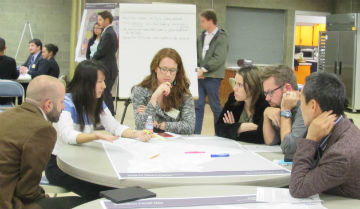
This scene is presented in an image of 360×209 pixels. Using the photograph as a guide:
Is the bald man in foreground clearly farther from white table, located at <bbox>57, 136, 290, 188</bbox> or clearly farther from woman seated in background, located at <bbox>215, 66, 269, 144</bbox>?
woman seated in background, located at <bbox>215, 66, 269, 144</bbox>

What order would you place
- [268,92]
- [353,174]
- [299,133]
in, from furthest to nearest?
1. [268,92]
2. [299,133]
3. [353,174]

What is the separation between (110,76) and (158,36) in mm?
1682

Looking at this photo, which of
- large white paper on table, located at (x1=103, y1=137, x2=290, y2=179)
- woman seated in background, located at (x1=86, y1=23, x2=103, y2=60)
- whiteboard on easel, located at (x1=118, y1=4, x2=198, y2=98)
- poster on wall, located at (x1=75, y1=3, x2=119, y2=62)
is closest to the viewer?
large white paper on table, located at (x1=103, y1=137, x2=290, y2=179)

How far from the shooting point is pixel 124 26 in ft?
14.1

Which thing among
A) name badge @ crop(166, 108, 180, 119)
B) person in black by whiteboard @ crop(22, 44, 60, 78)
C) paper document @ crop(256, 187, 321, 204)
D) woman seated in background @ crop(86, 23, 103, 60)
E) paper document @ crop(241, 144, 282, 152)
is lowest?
paper document @ crop(241, 144, 282, 152)

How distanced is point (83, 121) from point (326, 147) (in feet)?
4.91

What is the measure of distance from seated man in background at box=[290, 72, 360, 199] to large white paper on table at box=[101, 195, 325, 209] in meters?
0.09

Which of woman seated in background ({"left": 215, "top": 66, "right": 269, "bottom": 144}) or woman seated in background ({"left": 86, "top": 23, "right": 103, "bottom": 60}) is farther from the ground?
woman seated in background ({"left": 86, "top": 23, "right": 103, "bottom": 60})

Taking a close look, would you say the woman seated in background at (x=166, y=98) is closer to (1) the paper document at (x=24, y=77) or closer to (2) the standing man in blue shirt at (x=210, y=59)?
(2) the standing man in blue shirt at (x=210, y=59)

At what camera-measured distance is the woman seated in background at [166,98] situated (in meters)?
2.84

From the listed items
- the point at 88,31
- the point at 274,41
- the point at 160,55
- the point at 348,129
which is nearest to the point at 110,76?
the point at 88,31

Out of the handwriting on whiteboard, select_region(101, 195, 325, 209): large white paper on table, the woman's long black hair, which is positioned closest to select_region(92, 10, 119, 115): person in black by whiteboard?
→ the handwriting on whiteboard

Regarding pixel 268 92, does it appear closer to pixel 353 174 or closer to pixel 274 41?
pixel 353 174

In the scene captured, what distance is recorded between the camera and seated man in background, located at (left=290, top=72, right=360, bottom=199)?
1.36 m
